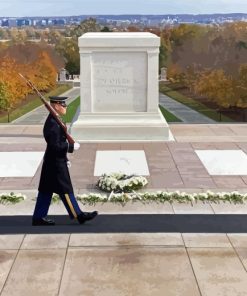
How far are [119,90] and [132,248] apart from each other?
774 cm

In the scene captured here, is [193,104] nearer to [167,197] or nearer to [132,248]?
[167,197]

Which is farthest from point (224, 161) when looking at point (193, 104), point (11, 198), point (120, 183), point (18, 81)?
point (193, 104)

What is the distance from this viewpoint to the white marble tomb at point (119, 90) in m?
13.6

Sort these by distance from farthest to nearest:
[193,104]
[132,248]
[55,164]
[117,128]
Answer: [193,104]
[117,128]
[55,164]
[132,248]

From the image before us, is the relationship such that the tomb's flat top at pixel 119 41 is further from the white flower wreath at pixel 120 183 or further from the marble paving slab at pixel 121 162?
the white flower wreath at pixel 120 183

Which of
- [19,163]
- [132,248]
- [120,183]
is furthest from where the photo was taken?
[19,163]

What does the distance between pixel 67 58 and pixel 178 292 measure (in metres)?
85.3

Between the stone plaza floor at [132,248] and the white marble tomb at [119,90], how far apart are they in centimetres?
389

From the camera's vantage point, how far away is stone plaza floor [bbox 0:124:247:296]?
5664 millimetres

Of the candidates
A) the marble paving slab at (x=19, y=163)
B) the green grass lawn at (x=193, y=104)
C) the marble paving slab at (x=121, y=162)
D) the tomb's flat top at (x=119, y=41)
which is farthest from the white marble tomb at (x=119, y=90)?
the green grass lawn at (x=193, y=104)

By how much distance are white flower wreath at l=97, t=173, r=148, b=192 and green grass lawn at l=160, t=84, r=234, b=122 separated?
29.6 metres

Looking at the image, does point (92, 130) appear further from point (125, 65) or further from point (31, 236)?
point (31, 236)

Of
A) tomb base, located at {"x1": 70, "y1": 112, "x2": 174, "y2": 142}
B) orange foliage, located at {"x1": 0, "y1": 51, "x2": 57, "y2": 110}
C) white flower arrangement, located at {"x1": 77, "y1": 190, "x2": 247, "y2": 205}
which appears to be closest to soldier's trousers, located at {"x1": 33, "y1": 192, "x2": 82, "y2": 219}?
white flower arrangement, located at {"x1": 77, "y1": 190, "x2": 247, "y2": 205}

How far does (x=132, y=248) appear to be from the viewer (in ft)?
21.7
